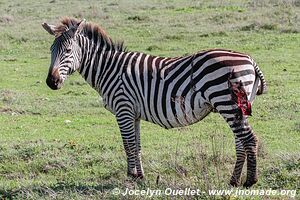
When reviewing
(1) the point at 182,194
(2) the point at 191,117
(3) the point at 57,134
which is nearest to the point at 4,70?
(3) the point at 57,134

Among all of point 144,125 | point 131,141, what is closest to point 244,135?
point 131,141

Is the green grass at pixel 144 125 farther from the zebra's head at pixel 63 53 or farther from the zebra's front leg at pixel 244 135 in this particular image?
the zebra's head at pixel 63 53

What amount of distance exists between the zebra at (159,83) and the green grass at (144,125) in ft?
1.13

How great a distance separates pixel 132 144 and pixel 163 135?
304 centimetres

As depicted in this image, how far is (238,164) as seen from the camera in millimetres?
6730

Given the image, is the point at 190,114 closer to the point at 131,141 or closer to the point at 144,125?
the point at 131,141

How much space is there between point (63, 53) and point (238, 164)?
2.48 m

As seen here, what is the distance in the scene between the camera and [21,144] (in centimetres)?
933

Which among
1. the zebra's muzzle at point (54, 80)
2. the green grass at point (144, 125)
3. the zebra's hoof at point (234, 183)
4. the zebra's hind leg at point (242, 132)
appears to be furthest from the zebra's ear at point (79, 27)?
the zebra's hoof at point (234, 183)

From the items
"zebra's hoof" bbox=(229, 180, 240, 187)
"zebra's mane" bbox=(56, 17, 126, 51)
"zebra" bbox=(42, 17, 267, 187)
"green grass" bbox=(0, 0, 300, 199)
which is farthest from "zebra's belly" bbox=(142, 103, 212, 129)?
"zebra's mane" bbox=(56, 17, 126, 51)

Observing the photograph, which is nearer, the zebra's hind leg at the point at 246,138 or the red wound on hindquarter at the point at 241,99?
the red wound on hindquarter at the point at 241,99

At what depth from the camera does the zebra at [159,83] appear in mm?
6508

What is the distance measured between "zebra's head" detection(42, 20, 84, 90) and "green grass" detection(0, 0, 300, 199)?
1.31 meters

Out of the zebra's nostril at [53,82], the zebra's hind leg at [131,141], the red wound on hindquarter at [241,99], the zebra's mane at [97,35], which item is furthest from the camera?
the zebra's mane at [97,35]
